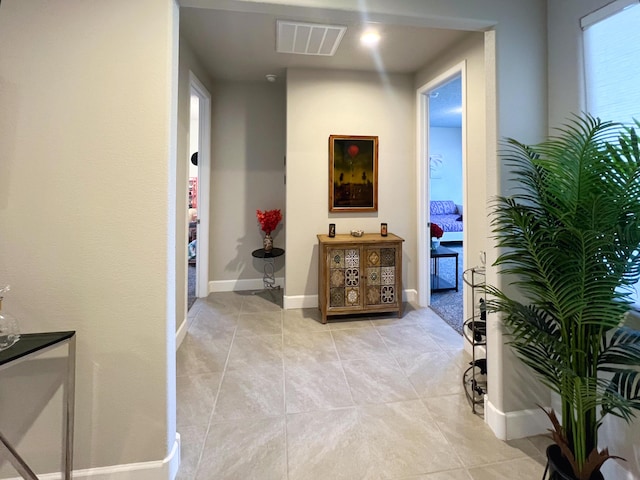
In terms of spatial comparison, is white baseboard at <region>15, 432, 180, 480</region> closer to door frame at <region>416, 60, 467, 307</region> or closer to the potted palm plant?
the potted palm plant

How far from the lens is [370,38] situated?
2.75m

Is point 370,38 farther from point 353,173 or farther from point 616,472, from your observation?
point 616,472

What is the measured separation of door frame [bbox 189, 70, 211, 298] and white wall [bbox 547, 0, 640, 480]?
128 inches

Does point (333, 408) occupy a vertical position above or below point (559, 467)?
below

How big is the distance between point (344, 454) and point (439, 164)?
7.98m

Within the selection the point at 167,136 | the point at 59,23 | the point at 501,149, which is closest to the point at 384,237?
the point at 501,149

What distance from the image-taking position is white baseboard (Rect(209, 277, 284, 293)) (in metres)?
4.21

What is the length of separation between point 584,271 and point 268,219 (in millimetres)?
3197

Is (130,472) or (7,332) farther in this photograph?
(130,472)

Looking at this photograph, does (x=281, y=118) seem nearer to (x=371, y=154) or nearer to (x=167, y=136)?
(x=371, y=154)

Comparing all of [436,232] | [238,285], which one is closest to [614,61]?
[436,232]

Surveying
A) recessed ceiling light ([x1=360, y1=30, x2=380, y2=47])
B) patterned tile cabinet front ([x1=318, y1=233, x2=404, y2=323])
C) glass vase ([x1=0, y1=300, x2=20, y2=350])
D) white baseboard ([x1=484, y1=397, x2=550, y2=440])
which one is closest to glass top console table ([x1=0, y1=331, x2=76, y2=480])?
glass vase ([x1=0, y1=300, x2=20, y2=350])

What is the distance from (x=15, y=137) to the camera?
52.2 inches

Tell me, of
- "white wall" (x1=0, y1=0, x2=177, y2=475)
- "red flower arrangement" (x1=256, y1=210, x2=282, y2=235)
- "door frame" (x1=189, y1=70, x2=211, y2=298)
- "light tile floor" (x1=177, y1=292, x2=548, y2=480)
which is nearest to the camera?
"white wall" (x1=0, y1=0, x2=177, y2=475)
